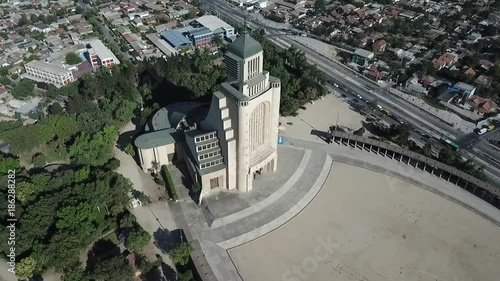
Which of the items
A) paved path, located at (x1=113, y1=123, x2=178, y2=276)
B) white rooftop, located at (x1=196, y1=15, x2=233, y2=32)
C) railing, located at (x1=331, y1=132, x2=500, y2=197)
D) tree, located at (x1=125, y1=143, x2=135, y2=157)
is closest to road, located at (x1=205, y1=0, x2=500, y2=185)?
railing, located at (x1=331, y1=132, x2=500, y2=197)

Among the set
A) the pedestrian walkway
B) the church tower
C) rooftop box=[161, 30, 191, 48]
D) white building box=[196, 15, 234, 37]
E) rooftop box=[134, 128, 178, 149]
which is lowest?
the pedestrian walkway

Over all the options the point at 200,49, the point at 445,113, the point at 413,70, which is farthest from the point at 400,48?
the point at 200,49

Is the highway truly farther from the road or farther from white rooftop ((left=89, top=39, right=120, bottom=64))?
the road

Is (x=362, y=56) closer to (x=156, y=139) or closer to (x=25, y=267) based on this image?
(x=156, y=139)

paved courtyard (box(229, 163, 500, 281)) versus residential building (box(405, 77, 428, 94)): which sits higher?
residential building (box(405, 77, 428, 94))

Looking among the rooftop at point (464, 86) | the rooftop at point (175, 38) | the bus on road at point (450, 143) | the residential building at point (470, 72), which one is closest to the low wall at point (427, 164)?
the bus on road at point (450, 143)

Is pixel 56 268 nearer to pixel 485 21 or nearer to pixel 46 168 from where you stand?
pixel 46 168
